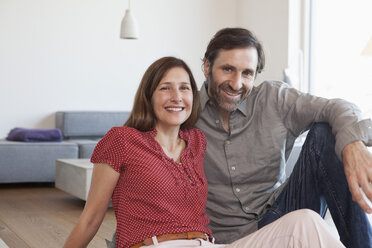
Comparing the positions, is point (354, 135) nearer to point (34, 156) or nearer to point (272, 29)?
point (34, 156)

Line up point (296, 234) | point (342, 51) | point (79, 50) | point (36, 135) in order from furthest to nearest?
point (79, 50), point (342, 51), point (36, 135), point (296, 234)

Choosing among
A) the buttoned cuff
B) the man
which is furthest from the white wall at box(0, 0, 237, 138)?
the buttoned cuff

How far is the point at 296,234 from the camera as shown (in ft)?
4.73

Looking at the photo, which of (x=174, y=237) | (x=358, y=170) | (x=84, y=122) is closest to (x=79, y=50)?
(x=84, y=122)

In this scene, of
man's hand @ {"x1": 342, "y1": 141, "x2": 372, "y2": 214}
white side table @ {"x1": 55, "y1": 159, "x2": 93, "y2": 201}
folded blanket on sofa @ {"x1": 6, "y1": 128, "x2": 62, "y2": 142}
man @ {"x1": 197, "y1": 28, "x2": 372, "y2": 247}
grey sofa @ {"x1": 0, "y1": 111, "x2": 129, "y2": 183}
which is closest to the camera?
man's hand @ {"x1": 342, "y1": 141, "x2": 372, "y2": 214}

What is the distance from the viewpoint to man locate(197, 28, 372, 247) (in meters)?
1.98

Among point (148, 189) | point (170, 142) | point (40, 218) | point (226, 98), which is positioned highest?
point (226, 98)

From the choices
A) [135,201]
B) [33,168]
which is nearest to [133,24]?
[33,168]

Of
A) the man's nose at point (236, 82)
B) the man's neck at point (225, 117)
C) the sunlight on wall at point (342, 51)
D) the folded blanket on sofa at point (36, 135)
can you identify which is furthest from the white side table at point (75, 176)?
the sunlight on wall at point (342, 51)

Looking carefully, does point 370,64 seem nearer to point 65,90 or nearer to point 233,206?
point 65,90

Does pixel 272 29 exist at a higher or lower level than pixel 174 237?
higher

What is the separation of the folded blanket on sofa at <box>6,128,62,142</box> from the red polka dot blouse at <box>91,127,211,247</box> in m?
3.66

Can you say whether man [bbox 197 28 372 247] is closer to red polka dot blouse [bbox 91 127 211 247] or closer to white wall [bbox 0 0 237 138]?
red polka dot blouse [bbox 91 127 211 247]

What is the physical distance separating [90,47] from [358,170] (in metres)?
4.91
